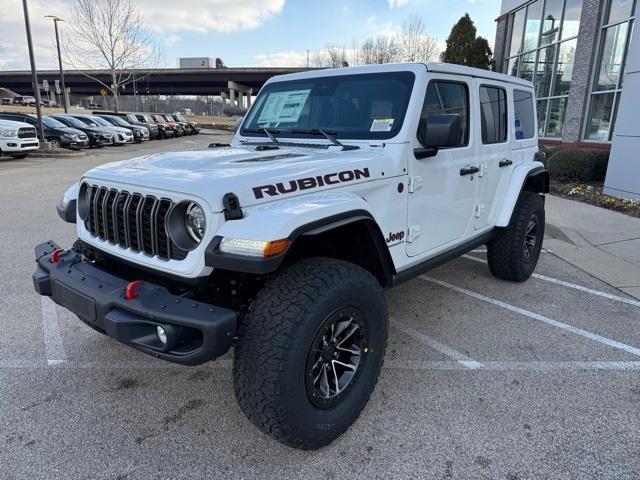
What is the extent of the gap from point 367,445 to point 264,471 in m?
0.55

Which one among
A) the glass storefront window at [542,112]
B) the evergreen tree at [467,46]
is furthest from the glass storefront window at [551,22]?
the evergreen tree at [467,46]

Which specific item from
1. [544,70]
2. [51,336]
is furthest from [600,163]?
[51,336]

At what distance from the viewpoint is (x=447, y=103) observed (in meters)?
3.42

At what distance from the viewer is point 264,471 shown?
88.7 inches

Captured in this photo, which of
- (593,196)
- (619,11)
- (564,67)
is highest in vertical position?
(619,11)

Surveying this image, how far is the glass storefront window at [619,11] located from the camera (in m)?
11.2

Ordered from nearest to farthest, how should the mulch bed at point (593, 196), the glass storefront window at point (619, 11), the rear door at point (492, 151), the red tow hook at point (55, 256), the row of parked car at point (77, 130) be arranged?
the red tow hook at point (55, 256) < the rear door at point (492, 151) < the mulch bed at point (593, 196) < the glass storefront window at point (619, 11) < the row of parked car at point (77, 130)

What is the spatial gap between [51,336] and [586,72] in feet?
45.5

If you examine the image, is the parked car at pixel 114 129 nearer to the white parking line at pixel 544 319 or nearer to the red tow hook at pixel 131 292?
the white parking line at pixel 544 319

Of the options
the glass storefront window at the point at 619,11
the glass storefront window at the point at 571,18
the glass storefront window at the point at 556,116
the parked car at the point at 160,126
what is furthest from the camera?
the parked car at the point at 160,126

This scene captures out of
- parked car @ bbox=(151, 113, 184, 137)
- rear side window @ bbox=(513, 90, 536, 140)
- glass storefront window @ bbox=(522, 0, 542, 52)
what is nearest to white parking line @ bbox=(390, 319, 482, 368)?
rear side window @ bbox=(513, 90, 536, 140)

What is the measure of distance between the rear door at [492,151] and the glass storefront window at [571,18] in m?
11.6

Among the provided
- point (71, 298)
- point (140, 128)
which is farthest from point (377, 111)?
point (140, 128)

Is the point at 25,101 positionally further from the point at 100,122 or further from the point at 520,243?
the point at 520,243
